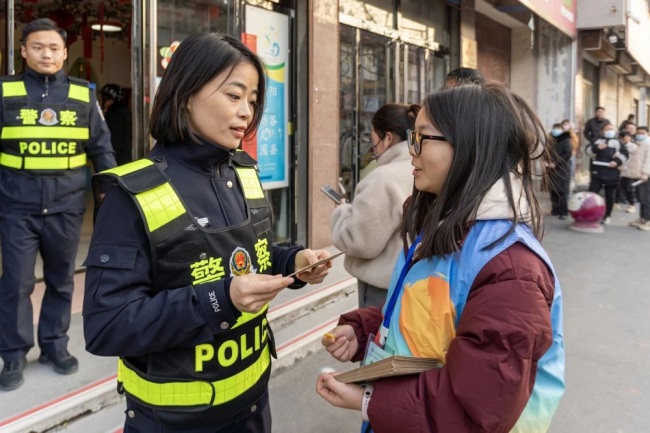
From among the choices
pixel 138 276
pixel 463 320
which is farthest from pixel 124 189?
pixel 463 320

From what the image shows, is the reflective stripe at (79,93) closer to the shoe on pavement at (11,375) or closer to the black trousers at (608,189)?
the shoe on pavement at (11,375)

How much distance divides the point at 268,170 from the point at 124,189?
16.8 ft

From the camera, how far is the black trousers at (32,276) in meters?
3.29

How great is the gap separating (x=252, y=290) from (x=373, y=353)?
482 mm

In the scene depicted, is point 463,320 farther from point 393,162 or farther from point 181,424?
point 393,162

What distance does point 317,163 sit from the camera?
705 cm

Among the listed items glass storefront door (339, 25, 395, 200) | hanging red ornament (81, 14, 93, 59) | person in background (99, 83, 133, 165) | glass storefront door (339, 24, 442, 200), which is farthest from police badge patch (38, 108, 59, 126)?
hanging red ornament (81, 14, 93, 59)

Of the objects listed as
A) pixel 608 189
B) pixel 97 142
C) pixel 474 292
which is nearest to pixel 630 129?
pixel 608 189

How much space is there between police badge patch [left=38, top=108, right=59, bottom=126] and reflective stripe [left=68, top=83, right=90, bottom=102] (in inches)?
6.4

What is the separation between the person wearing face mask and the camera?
11.2m

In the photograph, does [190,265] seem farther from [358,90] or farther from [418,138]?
[358,90]

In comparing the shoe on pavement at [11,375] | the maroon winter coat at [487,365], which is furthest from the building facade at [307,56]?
the maroon winter coat at [487,365]

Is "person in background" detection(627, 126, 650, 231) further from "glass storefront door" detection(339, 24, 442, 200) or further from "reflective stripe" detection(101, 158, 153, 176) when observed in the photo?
"reflective stripe" detection(101, 158, 153, 176)

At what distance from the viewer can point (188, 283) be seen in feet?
5.09
